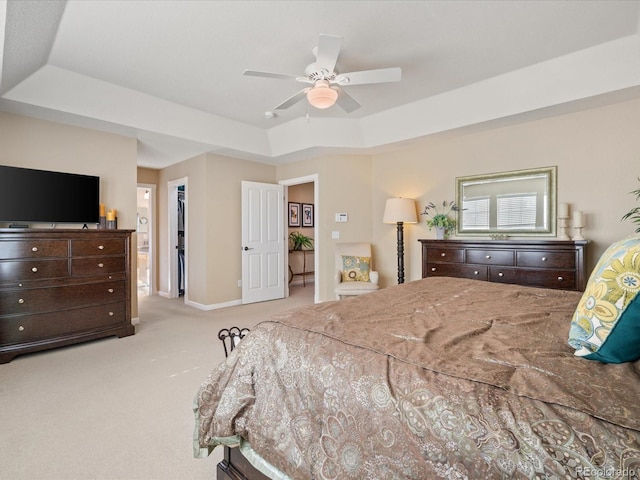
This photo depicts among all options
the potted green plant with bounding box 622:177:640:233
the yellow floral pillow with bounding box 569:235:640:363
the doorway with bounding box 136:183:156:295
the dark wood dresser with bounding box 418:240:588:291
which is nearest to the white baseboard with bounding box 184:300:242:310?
the doorway with bounding box 136:183:156:295

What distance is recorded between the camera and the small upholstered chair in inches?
186

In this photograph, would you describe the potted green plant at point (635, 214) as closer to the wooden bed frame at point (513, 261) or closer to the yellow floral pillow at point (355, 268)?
the wooden bed frame at point (513, 261)

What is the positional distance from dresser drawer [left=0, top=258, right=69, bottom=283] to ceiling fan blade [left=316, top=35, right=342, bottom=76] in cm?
314

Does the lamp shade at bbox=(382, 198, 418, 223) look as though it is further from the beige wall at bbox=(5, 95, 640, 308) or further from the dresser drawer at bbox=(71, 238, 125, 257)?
the dresser drawer at bbox=(71, 238, 125, 257)

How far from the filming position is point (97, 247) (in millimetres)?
3475

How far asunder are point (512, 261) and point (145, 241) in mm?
7984

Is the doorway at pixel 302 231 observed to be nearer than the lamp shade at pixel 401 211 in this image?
No

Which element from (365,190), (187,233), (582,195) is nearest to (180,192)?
(187,233)

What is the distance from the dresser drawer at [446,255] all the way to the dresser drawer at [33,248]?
4.02 metres

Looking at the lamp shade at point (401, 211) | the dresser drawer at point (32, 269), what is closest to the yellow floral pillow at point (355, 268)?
the lamp shade at point (401, 211)

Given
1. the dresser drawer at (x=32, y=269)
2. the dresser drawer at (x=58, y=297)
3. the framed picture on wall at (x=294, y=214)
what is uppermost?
the framed picture on wall at (x=294, y=214)

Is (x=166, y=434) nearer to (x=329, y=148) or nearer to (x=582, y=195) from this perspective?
(x=329, y=148)

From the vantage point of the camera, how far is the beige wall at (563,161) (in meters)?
3.18

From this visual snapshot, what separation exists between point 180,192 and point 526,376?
6.56 meters
